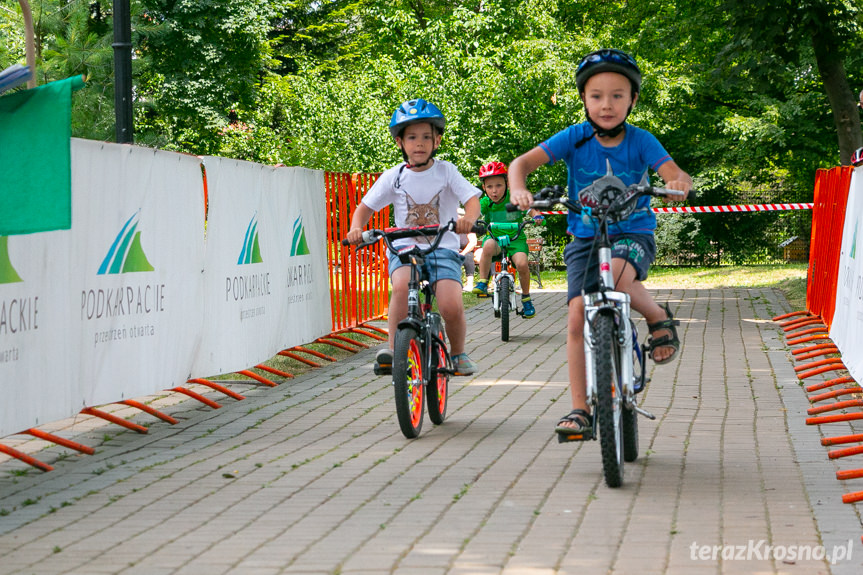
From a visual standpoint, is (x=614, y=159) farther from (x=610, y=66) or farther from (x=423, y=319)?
(x=423, y=319)

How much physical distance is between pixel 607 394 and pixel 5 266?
10.3ft

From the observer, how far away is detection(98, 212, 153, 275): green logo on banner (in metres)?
7.34

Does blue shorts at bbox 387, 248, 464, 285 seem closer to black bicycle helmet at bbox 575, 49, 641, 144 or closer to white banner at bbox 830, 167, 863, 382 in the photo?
black bicycle helmet at bbox 575, 49, 641, 144

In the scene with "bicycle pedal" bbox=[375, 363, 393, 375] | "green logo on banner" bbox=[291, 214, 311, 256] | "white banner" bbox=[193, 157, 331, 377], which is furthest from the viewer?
"green logo on banner" bbox=[291, 214, 311, 256]

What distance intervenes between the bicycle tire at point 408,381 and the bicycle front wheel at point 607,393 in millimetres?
1585

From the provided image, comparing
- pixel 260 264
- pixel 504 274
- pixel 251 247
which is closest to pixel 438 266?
pixel 251 247

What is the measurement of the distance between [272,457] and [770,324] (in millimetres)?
9126

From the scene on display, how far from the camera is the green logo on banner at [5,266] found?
6.12 meters

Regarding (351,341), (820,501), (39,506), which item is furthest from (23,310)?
(351,341)

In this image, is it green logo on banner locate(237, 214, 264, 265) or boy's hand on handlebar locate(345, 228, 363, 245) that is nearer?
boy's hand on handlebar locate(345, 228, 363, 245)

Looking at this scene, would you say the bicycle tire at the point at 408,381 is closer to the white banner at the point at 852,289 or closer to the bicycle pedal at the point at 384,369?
the bicycle pedal at the point at 384,369

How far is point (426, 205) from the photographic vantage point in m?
7.72

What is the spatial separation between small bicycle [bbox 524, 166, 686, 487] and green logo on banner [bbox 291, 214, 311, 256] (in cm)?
563

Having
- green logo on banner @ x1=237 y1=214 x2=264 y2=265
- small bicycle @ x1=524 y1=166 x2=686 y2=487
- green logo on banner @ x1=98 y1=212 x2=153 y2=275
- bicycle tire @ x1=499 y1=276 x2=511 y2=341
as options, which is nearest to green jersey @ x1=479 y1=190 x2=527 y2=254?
bicycle tire @ x1=499 y1=276 x2=511 y2=341
